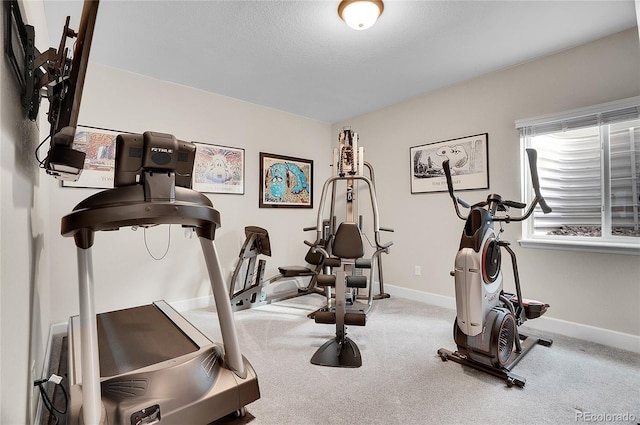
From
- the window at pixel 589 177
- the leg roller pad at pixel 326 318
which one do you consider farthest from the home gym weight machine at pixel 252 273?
the window at pixel 589 177

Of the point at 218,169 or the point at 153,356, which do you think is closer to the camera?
the point at 153,356

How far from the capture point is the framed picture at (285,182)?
4207 mm

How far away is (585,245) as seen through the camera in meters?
2.62

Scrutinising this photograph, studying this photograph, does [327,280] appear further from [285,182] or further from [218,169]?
[285,182]

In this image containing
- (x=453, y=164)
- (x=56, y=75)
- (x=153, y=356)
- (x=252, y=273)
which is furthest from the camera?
(x=252, y=273)

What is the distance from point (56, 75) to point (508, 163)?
358 cm

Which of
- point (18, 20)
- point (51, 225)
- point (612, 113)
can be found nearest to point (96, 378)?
point (18, 20)

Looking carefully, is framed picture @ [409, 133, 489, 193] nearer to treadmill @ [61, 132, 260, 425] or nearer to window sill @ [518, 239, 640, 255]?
window sill @ [518, 239, 640, 255]

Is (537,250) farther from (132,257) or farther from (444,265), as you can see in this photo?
(132,257)

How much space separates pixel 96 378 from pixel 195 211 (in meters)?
0.78

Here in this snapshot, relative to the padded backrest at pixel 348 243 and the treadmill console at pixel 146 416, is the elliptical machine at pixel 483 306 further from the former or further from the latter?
the treadmill console at pixel 146 416

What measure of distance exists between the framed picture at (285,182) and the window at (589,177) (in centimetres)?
278

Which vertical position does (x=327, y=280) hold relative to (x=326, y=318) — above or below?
above

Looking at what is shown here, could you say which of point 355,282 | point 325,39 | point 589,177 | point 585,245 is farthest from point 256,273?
point 589,177
